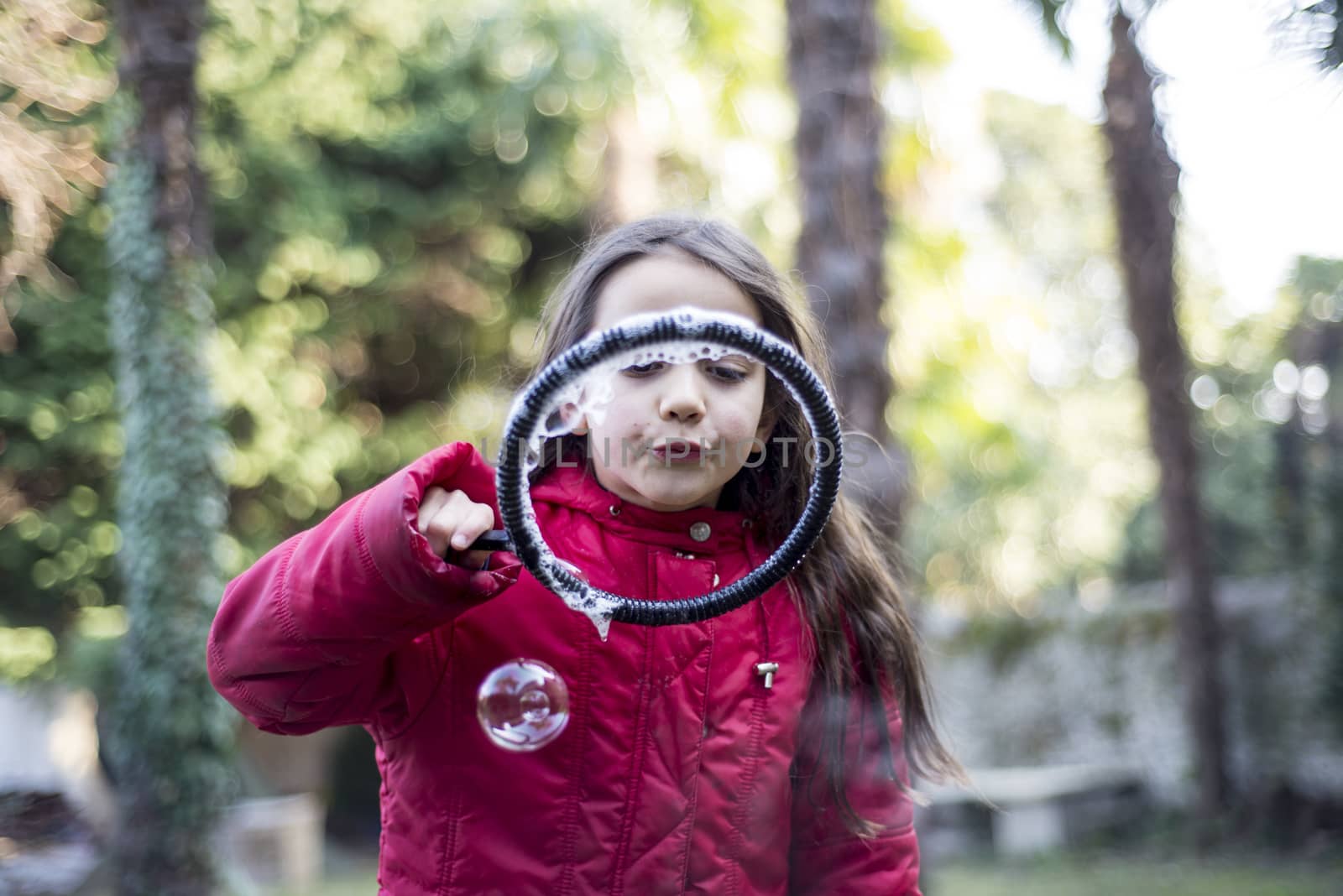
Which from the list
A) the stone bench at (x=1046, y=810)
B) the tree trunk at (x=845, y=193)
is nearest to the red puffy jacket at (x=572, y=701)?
the tree trunk at (x=845, y=193)

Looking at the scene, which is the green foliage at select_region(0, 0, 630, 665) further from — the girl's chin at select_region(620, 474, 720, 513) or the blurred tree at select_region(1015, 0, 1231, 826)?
the girl's chin at select_region(620, 474, 720, 513)

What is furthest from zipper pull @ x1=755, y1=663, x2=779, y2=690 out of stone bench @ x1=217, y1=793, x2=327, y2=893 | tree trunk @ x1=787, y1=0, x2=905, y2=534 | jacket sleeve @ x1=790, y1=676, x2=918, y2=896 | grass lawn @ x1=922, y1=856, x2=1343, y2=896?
stone bench @ x1=217, y1=793, x2=327, y2=893

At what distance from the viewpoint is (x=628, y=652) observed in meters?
1.73

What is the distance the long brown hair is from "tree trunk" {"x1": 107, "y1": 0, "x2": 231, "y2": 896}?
401cm

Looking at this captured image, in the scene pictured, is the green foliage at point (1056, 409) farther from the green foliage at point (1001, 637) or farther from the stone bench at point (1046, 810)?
the stone bench at point (1046, 810)

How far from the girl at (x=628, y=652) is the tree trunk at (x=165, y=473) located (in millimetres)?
4103

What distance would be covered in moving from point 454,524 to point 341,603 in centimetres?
17

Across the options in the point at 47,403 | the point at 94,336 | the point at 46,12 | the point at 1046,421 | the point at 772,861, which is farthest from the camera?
the point at 1046,421

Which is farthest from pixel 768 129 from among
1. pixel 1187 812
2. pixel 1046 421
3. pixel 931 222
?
pixel 1046 421

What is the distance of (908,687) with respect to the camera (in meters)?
2.03

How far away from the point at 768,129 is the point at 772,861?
937cm

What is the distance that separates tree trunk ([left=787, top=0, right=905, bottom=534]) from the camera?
14.8 ft

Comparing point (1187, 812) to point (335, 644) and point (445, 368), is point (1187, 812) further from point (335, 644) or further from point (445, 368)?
point (335, 644)

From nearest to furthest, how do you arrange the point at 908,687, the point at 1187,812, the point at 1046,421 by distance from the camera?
the point at 908,687 < the point at 1187,812 < the point at 1046,421
